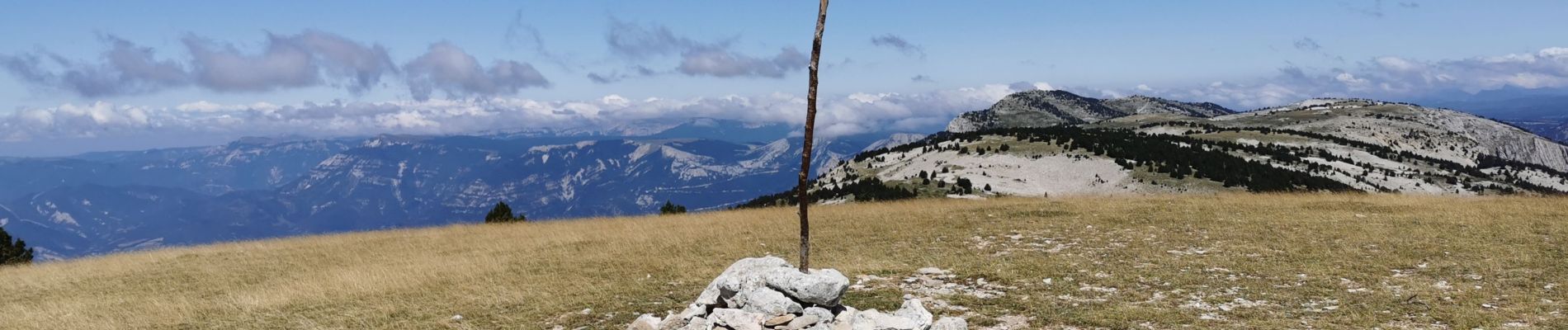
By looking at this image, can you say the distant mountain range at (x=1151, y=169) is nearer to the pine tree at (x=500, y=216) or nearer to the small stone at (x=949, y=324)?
the pine tree at (x=500, y=216)

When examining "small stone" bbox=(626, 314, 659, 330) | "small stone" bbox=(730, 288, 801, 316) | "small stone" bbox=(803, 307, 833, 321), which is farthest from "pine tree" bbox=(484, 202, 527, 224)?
"small stone" bbox=(803, 307, 833, 321)

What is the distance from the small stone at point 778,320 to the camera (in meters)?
10.1

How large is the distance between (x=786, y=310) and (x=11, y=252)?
34.4 metres

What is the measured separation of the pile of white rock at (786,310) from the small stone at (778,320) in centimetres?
1

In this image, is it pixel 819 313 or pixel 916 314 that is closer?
pixel 916 314

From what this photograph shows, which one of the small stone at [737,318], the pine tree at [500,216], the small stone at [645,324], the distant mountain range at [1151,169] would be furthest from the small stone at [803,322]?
the distant mountain range at [1151,169]

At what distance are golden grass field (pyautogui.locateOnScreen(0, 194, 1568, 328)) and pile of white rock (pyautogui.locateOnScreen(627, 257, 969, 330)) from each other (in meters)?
2.00

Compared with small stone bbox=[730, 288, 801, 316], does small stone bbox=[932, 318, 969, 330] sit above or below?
below

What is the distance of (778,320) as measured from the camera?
33.3 ft

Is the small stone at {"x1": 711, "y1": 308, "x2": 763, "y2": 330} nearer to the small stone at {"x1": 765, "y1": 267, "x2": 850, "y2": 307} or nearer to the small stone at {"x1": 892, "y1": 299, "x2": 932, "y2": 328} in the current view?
the small stone at {"x1": 765, "y1": 267, "x2": 850, "y2": 307}

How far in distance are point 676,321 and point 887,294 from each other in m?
5.15

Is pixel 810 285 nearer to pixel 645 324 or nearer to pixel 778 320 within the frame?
pixel 778 320

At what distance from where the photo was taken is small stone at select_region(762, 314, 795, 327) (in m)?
10.1

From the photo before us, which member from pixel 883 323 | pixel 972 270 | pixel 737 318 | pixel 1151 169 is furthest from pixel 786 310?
pixel 1151 169
